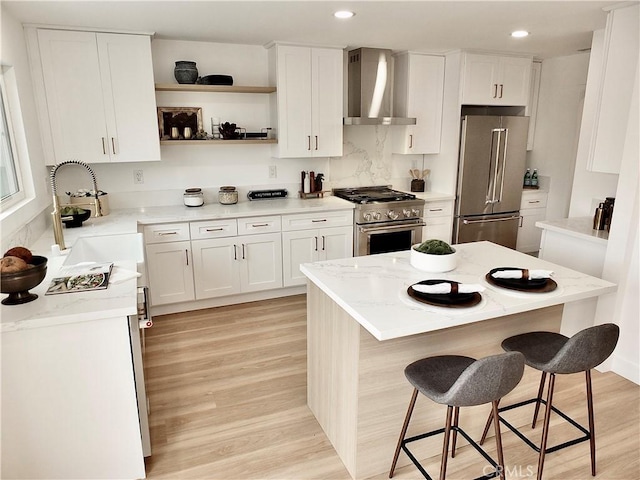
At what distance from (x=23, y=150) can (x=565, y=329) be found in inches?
158

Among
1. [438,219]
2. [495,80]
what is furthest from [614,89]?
[438,219]

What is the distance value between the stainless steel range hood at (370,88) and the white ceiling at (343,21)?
0.18 metres

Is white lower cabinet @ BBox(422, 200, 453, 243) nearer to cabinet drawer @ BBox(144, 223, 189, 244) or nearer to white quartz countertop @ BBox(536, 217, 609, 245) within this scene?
white quartz countertop @ BBox(536, 217, 609, 245)

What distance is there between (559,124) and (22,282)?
529 cm

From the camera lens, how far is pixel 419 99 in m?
4.58

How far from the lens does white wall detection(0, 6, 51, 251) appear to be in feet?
8.60

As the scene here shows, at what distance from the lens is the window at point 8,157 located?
282cm

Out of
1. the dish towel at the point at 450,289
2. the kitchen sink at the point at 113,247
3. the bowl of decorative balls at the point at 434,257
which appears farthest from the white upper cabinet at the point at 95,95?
the dish towel at the point at 450,289

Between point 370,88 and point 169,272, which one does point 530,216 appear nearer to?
point 370,88

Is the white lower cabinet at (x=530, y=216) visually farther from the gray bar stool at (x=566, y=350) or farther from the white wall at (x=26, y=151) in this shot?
the white wall at (x=26, y=151)

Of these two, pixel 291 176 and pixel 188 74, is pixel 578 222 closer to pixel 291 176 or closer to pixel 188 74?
pixel 291 176

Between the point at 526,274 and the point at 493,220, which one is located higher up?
the point at 526,274

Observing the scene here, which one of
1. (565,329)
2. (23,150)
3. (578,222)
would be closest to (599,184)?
(578,222)

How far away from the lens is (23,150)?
303cm
